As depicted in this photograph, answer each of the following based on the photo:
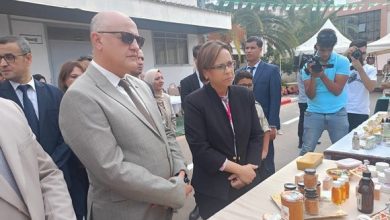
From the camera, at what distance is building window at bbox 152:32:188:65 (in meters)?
10.8

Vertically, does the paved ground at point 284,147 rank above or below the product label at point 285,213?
below

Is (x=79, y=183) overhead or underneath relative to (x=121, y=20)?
underneath

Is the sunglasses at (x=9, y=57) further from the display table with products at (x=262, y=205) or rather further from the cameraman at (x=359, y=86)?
the cameraman at (x=359, y=86)

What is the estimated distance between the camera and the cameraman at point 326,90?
314 centimetres

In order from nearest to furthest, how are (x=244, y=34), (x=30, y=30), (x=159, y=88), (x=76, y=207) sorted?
(x=76, y=207)
(x=159, y=88)
(x=30, y=30)
(x=244, y=34)

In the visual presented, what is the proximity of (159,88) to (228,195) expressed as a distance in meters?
1.83

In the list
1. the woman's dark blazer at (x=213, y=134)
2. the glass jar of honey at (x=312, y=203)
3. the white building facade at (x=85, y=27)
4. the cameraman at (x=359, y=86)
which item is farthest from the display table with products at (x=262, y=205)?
the white building facade at (x=85, y=27)

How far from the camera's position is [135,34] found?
1.67 meters

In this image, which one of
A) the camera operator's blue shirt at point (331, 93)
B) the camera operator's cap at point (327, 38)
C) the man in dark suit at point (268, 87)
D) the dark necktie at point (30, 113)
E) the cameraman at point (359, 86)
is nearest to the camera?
the dark necktie at point (30, 113)

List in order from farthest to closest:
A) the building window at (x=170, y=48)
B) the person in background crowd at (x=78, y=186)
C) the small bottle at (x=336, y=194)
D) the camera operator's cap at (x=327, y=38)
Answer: the building window at (x=170, y=48)
the camera operator's cap at (x=327, y=38)
the person in background crowd at (x=78, y=186)
the small bottle at (x=336, y=194)

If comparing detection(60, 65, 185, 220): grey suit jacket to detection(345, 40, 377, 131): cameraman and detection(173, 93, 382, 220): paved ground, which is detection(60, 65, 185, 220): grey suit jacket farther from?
detection(345, 40, 377, 131): cameraman

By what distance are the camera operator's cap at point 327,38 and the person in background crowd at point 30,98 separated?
2.54 m

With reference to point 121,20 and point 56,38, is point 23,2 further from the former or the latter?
point 121,20

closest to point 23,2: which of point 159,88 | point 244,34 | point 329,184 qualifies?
point 159,88
